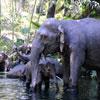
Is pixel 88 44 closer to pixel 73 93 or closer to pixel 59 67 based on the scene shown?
pixel 73 93

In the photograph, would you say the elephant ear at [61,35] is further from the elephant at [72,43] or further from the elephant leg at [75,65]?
the elephant leg at [75,65]

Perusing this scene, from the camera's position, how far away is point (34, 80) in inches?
338

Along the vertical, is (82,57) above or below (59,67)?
above

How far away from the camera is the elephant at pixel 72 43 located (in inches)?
316

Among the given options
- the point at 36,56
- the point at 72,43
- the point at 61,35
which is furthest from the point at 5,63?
the point at 72,43

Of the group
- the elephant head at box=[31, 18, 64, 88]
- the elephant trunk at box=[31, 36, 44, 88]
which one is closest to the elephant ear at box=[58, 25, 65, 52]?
the elephant head at box=[31, 18, 64, 88]

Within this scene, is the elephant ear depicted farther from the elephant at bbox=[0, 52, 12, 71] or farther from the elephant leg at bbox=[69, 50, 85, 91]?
the elephant at bbox=[0, 52, 12, 71]

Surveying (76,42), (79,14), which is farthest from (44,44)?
(79,14)

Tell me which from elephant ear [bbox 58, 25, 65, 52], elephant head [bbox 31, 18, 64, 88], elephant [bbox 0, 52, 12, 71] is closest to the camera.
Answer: elephant ear [bbox 58, 25, 65, 52]

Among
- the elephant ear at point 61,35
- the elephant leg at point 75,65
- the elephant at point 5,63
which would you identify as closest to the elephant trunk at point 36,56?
the elephant ear at point 61,35

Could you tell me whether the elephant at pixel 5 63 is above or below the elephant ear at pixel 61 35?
below

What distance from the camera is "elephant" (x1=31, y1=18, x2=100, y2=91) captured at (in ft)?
26.3

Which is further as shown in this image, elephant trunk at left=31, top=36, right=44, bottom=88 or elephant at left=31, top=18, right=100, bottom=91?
elephant trunk at left=31, top=36, right=44, bottom=88

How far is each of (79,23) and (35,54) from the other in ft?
5.19
